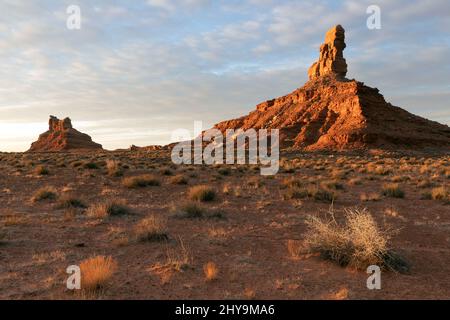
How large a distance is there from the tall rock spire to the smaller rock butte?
62.7m

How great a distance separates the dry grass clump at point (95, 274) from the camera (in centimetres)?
584

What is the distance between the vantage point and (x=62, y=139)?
113m

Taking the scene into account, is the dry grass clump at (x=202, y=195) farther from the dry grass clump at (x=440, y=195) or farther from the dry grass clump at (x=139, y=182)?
the dry grass clump at (x=440, y=195)

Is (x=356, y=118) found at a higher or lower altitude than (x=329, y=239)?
higher

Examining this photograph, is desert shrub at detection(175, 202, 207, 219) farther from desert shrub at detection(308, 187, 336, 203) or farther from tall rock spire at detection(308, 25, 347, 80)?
tall rock spire at detection(308, 25, 347, 80)

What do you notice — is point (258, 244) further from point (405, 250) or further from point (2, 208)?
point (2, 208)

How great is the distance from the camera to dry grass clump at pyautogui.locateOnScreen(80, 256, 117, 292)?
230 inches

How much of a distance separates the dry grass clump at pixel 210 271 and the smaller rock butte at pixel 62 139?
106 meters

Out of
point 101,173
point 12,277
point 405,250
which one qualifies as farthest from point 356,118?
point 12,277

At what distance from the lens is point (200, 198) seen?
1471 cm

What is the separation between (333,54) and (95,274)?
3493 inches

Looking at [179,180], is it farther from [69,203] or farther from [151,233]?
[151,233]
